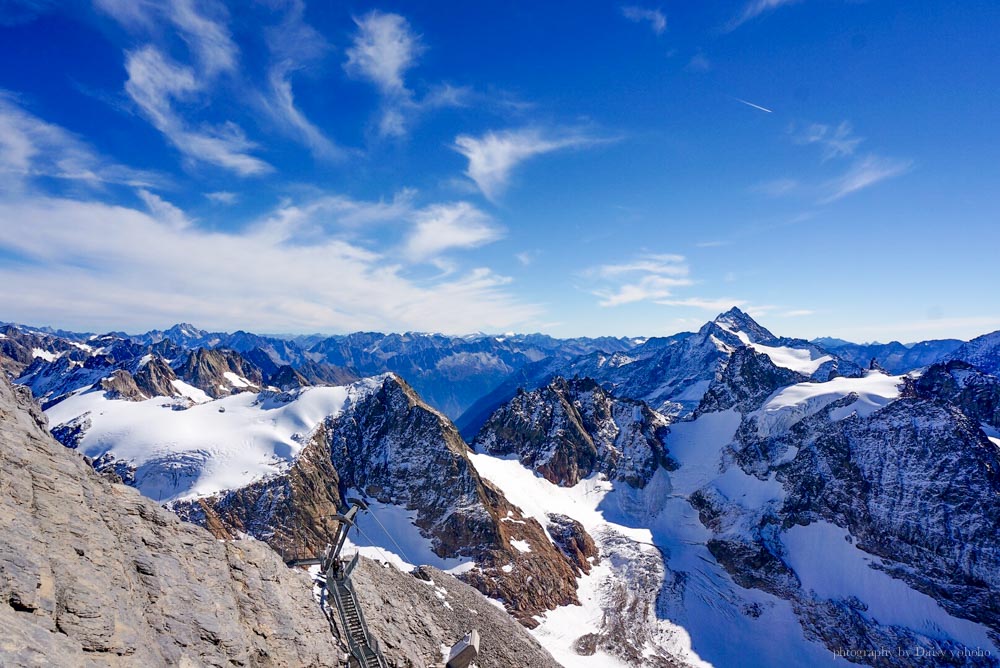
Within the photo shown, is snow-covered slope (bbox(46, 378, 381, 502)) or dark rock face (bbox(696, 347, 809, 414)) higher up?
dark rock face (bbox(696, 347, 809, 414))

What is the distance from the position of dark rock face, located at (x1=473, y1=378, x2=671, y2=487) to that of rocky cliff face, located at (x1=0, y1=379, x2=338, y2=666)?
124149mm

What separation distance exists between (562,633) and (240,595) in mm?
72356

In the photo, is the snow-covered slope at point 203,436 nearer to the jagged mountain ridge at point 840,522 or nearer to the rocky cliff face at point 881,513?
the jagged mountain ridge at point 840,522

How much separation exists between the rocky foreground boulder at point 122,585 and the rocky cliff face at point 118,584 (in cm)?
6

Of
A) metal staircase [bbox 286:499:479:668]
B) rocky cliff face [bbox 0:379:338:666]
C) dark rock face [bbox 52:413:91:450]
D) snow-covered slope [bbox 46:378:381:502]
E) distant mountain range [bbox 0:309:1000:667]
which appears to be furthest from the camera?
dark rock face [bbox 52:413:91:450]

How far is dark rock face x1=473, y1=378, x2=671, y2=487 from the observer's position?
150875 mm

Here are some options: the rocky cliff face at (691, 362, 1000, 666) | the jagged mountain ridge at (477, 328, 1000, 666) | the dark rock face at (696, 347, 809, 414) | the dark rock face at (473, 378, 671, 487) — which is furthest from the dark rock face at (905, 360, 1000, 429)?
the dark rock face at (473, 378, 671, 487)

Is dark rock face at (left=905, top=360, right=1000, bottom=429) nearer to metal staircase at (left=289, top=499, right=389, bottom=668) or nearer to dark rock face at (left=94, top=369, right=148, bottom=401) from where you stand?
metal staircase at (left=289, top=499, right=389, bottom=668)

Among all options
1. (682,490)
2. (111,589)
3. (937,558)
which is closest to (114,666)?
(111,589)

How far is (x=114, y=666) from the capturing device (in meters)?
16.6

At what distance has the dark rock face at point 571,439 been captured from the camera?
151 meters

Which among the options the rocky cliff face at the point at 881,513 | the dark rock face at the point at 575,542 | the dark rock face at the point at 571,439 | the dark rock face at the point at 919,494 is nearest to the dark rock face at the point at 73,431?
the dark rock face at the point at 571,439

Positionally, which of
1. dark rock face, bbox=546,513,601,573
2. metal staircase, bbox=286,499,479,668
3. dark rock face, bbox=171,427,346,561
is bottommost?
dark rock face, bbox=546,513,601,573

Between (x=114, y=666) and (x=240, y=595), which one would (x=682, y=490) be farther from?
(x=114, y=666)
